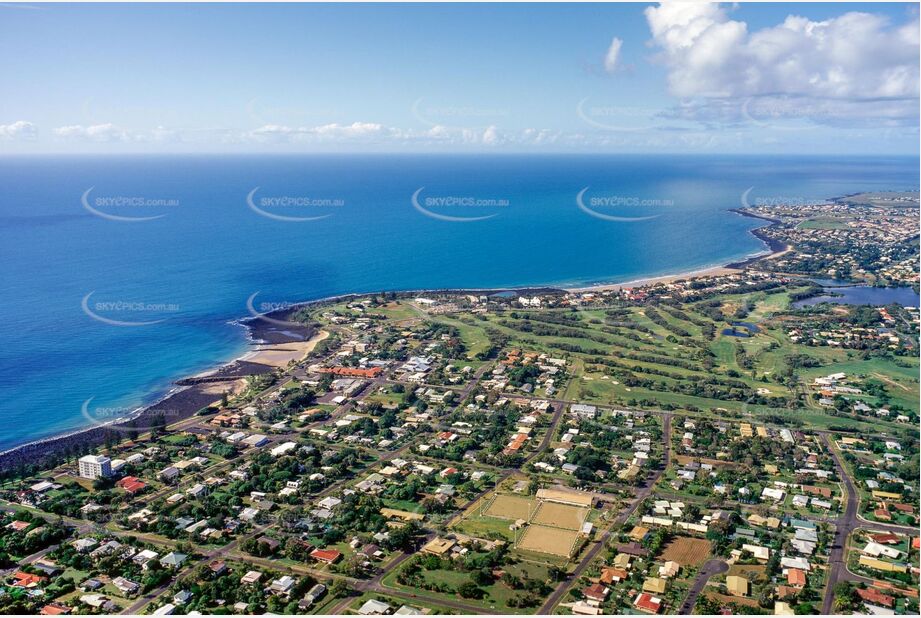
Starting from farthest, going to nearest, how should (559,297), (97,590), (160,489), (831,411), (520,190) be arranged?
1. (520,190)
2. (559,297)
3. (831,411)
4. (160,489)
5. (97,590)

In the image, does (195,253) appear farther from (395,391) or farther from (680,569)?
(680,569)

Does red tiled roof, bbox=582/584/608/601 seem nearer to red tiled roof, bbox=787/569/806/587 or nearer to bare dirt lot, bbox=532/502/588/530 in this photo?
bare dirt lot, bbox=532/502/588/530

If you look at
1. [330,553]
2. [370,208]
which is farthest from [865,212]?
[330,553]

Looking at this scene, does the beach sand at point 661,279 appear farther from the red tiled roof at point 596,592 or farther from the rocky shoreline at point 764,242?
the red tiled roof at point 596,592

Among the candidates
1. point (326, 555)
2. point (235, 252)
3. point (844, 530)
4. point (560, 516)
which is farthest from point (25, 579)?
point (235, 252)

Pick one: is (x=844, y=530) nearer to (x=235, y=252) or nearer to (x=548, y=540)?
(x=548, y=540)

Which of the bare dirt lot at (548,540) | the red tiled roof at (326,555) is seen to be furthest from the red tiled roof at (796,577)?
the red tiled roof at (326,555)

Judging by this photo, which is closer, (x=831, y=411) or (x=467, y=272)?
(x=831, y=411)
